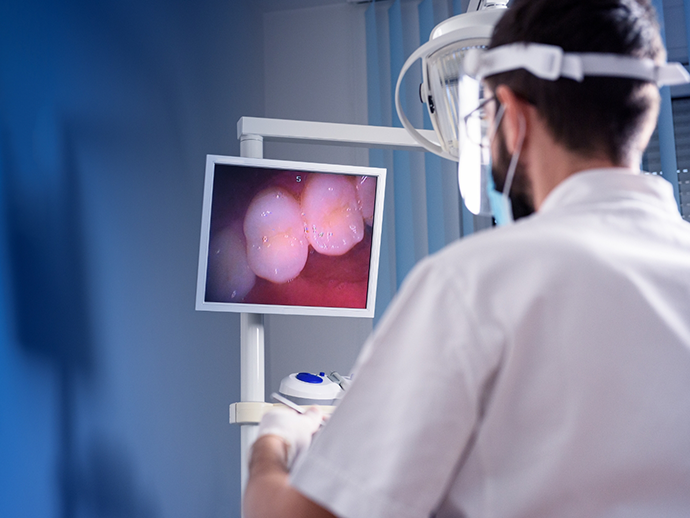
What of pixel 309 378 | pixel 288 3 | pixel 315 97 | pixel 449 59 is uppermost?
pixel 288 3

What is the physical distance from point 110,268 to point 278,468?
47.3 inches

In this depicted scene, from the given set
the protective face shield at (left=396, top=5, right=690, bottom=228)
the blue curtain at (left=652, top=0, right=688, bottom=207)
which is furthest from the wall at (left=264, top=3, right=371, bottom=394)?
the protective face shield at (left=396, top=5, right=690, bottom=228)

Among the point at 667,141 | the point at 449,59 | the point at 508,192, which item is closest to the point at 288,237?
the point at 449,59

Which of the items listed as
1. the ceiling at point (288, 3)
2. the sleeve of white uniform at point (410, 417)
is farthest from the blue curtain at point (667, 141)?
the sleeve of white uniform at point (410, 417)

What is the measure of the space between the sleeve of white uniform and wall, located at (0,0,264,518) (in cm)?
107

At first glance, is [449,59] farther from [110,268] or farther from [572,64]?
[110,268]

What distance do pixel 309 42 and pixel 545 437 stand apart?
8.52 ft

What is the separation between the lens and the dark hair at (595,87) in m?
0.67

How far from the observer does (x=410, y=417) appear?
1.73ft

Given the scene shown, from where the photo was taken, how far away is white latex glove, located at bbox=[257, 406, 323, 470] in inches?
30.0

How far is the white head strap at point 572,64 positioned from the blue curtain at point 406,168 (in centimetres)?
190

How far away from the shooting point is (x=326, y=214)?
5.61 ft

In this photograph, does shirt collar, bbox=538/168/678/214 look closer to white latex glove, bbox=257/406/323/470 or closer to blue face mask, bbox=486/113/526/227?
blue face mask, bbox=486/113/526/227

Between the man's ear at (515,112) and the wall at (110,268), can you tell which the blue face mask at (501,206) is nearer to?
the man's ear at (515,112)
